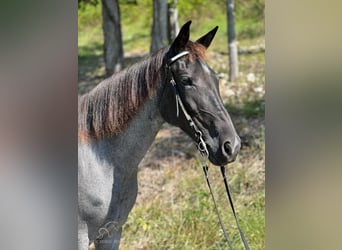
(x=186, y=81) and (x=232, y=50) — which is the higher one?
(x=186, y=81)

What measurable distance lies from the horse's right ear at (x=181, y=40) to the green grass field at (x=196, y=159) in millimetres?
702

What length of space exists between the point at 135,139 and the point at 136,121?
0.31ft

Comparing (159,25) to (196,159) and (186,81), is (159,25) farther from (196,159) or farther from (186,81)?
(186,81)

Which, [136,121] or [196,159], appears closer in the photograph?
[136,121]

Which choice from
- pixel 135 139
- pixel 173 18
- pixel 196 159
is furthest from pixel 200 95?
pixel 173 18

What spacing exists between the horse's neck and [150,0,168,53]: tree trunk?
40.0 inches

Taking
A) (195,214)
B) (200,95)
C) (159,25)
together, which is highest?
(159,25)

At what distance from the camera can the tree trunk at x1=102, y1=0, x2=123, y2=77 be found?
11.2ft

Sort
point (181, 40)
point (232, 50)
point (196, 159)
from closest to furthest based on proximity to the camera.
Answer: point (181, 40) < point (196, 159) < point (232, 50)

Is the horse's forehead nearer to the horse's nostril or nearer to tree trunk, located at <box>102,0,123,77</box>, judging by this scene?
the horse's nostril

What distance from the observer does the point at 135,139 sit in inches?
110

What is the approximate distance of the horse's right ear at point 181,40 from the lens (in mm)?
2631
